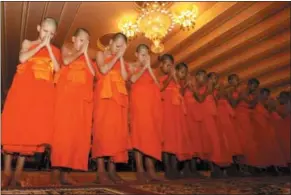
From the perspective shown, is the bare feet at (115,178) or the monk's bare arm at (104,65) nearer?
the bare feet at (115,178)

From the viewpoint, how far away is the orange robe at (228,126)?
4066mm

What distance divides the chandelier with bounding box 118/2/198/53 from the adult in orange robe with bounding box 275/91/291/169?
196 cm

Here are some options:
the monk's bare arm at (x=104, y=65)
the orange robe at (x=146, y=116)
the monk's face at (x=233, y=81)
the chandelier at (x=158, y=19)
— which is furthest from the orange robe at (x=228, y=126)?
the monk's bare arm at (x=104, y=65)

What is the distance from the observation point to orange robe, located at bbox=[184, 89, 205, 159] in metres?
3.69

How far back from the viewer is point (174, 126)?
348cm

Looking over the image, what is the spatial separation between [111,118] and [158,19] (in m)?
2.48

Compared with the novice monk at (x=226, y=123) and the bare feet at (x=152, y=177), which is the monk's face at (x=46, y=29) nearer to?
the bare feet at (x=152, y=177)

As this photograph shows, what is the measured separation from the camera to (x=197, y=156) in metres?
3.74

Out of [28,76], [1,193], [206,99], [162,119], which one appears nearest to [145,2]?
[206,99]

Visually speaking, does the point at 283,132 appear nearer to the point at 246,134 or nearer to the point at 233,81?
the point at 246,134

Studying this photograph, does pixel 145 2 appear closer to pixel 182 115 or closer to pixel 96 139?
pixel 182 115

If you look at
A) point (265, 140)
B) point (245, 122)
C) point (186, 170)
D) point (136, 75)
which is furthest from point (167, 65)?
point (265, 140)

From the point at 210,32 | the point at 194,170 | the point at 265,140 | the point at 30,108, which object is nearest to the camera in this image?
the point at 30,108

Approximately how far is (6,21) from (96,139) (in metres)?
4.29
